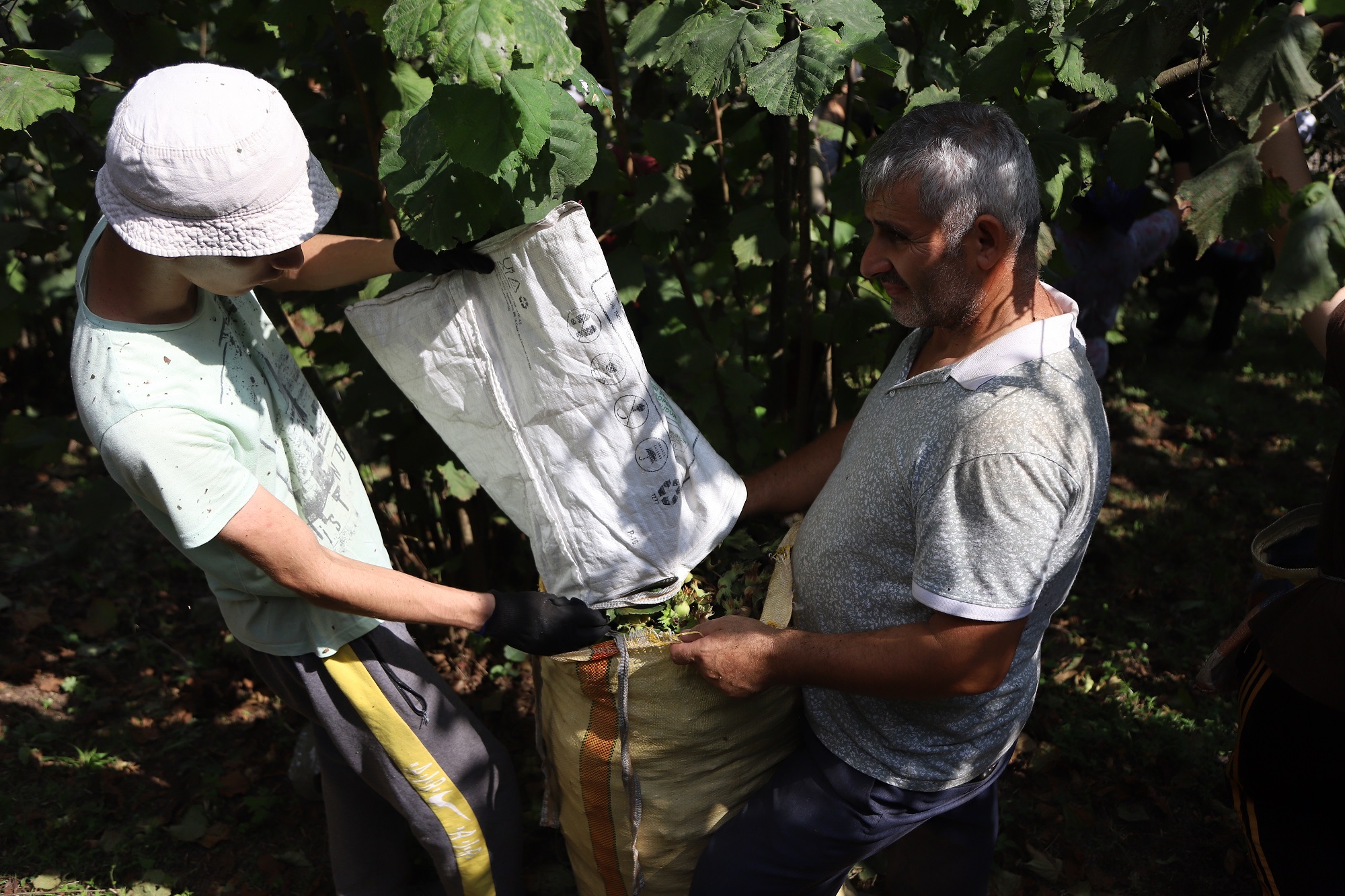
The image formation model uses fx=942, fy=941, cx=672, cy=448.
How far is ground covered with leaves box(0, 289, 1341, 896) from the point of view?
2.58 m

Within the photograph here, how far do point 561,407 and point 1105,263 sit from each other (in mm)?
3133

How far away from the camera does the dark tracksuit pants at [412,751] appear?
1.82m

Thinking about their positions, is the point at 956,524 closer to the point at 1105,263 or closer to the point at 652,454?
the point at 652,454

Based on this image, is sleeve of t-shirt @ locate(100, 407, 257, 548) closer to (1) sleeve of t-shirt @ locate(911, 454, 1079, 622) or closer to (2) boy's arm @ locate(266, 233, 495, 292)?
(2) boy's arm @ locate(266, 233, 495, 292)

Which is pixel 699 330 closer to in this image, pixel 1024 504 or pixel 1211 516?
pixel 1024 504

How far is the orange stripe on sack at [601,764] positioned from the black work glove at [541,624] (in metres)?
0.05

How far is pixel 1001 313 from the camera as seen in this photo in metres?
1.64

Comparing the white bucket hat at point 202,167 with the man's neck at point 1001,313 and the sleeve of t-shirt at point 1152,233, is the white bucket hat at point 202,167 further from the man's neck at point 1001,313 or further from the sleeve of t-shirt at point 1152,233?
the sleeve of t-shirt at point 1152,233

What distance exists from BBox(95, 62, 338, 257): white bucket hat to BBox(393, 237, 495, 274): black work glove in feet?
0.81

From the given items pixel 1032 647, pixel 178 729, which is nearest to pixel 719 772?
pixel 1032 647

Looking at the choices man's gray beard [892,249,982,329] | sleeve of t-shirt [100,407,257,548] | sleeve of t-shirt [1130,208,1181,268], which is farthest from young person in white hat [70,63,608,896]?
sleeve of t-shirt [1130,208,1181,268]

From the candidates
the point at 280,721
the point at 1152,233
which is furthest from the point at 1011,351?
the point at 1152,233

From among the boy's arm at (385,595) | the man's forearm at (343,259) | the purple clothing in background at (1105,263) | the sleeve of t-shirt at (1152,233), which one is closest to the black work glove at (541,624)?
the boy's arm at (385,595)

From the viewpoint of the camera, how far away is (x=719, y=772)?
187 cm
